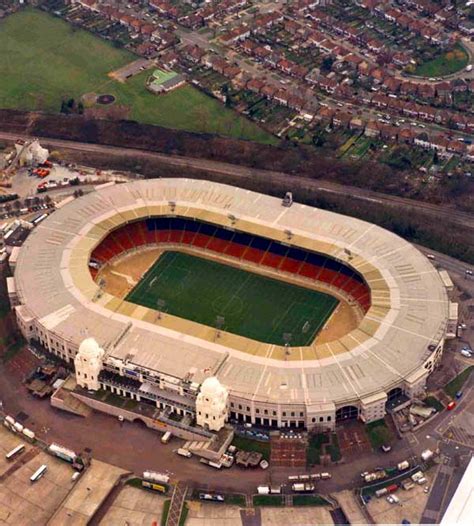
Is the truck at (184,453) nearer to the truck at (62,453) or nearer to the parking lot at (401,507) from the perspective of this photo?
the truck at (62,453)

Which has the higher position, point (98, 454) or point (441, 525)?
point (441, 525)

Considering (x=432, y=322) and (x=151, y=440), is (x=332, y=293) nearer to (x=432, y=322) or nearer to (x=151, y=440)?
(x=432, y=322)

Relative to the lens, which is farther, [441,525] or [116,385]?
[116,385]

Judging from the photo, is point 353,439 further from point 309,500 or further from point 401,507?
point 401,507

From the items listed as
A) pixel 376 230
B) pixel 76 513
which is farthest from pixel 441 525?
pixel 376 230

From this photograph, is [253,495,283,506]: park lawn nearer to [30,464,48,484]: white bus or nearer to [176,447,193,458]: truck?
[176,447,193,458]: truck

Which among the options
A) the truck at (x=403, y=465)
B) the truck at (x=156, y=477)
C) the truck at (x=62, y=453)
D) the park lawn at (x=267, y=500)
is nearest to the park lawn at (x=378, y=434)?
the truck at (x=403, y=465)
